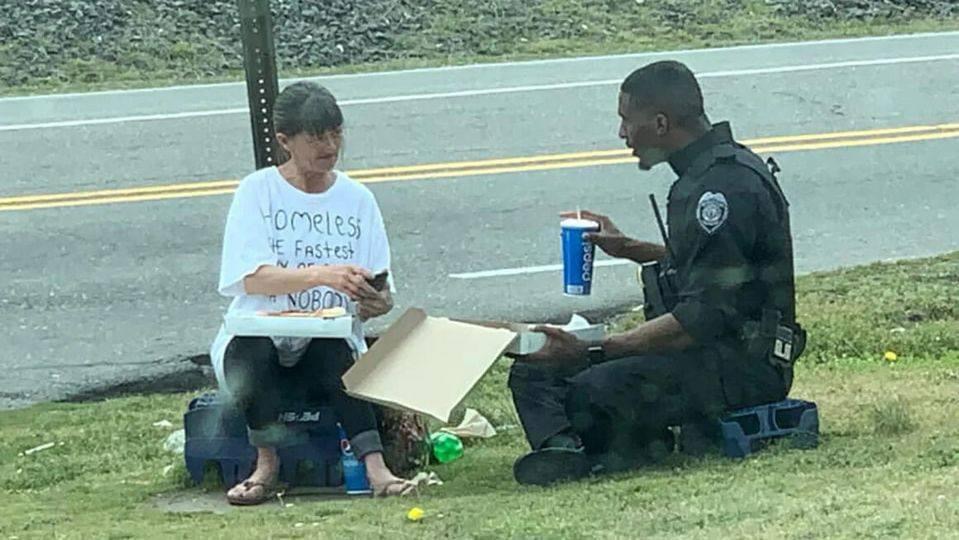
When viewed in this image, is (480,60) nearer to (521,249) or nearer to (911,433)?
(521,249)

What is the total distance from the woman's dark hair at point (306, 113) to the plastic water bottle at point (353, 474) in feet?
2.98

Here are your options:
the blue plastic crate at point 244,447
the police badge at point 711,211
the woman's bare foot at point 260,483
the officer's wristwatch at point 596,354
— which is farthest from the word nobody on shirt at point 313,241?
the police badge at point 711,211

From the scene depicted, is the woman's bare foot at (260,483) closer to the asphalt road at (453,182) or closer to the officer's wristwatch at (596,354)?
the officer's wristwatch at (596,354)

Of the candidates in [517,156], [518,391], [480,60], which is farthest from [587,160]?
[518,391]

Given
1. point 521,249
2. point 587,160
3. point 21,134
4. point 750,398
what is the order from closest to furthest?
point 750,398
point 521,249
point 587,160
point 21,134

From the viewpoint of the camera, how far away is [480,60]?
14836 millimetres

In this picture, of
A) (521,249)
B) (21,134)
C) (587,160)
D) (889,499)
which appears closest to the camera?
(889,499)

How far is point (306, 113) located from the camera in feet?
16.7

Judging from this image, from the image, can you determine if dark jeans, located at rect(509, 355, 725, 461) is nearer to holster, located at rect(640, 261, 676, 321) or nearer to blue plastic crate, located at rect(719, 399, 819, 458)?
blue plastic crate, located at rect(719, 399, 819, 458)

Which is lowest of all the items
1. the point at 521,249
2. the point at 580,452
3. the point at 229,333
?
the point at 521,249

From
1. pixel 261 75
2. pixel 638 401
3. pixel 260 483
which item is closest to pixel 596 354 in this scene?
pixel 638 401

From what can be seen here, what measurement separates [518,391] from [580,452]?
30 centimetres

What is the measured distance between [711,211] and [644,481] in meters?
0.76

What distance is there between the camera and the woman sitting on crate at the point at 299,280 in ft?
16.5
